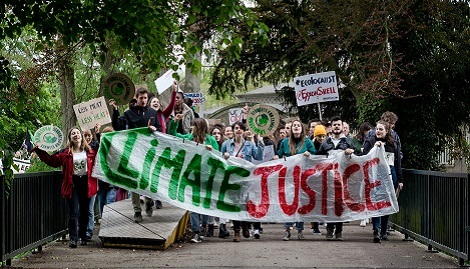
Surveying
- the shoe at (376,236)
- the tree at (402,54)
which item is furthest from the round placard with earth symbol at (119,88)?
the shoe at (376,236)

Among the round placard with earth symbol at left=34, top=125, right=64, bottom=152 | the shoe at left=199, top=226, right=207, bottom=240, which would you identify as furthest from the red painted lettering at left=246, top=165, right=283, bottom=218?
the round placard with earth symbol at left=34, top=125, right=64, bottom=152

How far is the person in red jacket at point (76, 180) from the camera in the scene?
15.0m

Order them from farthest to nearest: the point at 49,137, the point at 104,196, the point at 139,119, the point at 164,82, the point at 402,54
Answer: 1. the point at 402,54
2. the point at 49,137
3. the point at 104,196
4. the point at 164,82
5. the point at 139,119

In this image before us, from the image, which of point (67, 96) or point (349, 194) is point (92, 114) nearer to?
point (349, 194)

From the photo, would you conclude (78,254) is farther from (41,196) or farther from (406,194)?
(406,194)

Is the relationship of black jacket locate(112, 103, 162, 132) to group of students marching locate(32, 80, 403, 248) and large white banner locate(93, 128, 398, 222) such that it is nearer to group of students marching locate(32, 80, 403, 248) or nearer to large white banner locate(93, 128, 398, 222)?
group of students marching locate(32, 80, 403, 248)

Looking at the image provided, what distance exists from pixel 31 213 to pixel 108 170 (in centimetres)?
202

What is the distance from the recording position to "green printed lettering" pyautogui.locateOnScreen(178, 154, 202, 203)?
51.6ft

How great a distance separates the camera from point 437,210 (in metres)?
13.8

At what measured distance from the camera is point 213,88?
104ft

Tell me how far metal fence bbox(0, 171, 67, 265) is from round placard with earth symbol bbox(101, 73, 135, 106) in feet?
12.2

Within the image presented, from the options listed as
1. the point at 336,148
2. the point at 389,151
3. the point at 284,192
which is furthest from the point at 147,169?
the point at 389,151

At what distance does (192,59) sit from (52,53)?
13.4 meters

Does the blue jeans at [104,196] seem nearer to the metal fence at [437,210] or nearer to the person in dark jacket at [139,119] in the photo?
the person in dark jacket at [139,119]
